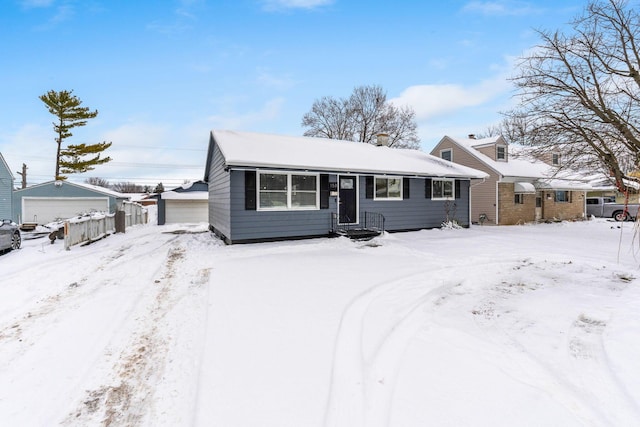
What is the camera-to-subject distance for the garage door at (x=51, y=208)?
58.2 ft

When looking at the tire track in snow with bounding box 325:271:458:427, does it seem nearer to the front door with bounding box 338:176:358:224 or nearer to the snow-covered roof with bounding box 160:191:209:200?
the front door with bounding box 338:176:358:224

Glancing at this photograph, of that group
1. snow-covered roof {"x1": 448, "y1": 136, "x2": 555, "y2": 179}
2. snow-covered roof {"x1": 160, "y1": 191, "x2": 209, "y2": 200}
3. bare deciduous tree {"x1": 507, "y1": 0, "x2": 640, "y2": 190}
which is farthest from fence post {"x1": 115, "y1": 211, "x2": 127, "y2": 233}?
snow-covered roof {"x1": 448, "y1": 136, "x2": 555, "y2": 179}

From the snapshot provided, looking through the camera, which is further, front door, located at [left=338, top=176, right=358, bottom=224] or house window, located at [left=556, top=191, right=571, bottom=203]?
house window, located at [left=556, top=191, right=571, bottom=203]

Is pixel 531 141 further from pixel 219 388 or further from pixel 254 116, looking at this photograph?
pixel 254 116

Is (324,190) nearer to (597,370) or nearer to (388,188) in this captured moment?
(388,188)

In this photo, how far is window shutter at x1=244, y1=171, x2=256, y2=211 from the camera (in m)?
9.25

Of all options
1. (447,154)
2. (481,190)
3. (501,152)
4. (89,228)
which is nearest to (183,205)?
(89,228)

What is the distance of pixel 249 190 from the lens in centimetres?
929

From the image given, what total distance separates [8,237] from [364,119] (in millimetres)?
24593

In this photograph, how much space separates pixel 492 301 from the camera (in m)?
4.53

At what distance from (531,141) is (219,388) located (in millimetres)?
11002

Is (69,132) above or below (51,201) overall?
above

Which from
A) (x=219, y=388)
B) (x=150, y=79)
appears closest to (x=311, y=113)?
(x=150, y=79)

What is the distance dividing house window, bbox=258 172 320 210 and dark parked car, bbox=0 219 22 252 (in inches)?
303
